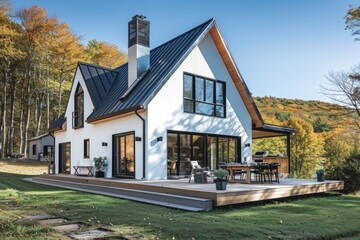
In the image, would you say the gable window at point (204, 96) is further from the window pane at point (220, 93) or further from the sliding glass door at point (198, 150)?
the sliding glass door at point (198, 150)

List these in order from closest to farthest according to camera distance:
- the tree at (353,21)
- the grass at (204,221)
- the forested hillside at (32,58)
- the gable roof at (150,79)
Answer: the grass at (204,221), the gable roof at (150,79), the tree at (353,21), the forested hillside at (32,58)

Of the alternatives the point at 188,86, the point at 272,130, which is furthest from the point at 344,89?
the point at 188,86

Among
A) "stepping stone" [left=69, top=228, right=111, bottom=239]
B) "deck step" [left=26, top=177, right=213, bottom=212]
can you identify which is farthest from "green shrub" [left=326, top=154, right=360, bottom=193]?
"stepping stone" [left=69, top=228, right=111, bottom=239]

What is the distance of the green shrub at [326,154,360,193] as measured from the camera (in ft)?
38.5

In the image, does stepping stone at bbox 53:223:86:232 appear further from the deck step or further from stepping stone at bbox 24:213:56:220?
the deck step

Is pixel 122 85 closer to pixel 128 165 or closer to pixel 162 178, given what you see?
pixel 128 165

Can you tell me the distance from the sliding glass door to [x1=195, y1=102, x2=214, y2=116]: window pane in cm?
92

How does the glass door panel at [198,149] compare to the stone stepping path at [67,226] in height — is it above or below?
above

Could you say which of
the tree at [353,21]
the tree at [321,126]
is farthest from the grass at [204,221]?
the tree at [321,126]

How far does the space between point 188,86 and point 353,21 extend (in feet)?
39.3

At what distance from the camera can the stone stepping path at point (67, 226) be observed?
4.83m

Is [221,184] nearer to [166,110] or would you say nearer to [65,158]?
[166,110]

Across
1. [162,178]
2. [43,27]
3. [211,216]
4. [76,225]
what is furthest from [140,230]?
[43,27]

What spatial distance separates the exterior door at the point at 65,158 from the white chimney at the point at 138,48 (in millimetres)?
6237
